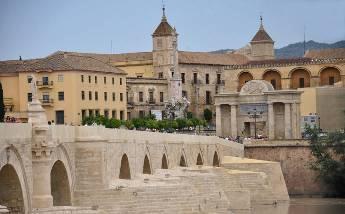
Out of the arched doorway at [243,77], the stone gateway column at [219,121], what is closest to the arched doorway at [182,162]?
the stone gateway column at [219,121]

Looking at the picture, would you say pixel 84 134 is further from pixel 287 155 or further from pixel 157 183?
pixel 287 155

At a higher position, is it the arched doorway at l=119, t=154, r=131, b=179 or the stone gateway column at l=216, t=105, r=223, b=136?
the stone gateway column at l=216, t=105, r=223, b=136

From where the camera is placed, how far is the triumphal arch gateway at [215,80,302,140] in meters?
94.5

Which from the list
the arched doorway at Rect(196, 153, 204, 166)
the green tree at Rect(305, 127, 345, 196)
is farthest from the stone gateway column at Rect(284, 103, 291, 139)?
the arched doorway at Rect(196, 153, 204, 166)

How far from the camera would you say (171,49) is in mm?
123625

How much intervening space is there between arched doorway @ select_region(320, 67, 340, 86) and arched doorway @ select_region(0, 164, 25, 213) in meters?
76.0

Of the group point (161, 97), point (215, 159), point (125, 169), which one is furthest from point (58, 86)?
point (125, 169)

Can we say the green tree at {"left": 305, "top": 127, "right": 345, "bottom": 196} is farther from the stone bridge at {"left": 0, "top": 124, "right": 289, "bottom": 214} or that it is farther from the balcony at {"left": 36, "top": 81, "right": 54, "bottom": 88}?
the stone bridge at {"left": 0, "top": 124, "right": 289, "bottom": 214}

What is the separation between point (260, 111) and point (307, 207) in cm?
2575

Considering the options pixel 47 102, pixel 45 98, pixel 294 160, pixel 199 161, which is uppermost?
pixel 45 98

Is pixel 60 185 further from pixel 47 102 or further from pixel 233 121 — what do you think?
pixel 233 121

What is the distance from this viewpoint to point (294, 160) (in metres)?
85.6

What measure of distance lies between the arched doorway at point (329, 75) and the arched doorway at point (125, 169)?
197 feet

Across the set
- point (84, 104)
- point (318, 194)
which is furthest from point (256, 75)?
point (318, 194)
